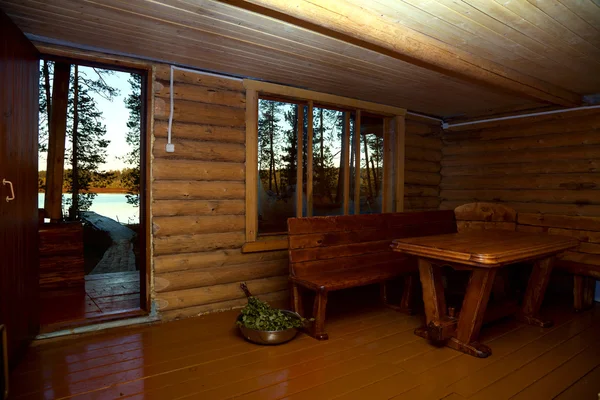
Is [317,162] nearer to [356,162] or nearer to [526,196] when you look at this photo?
[356,162]

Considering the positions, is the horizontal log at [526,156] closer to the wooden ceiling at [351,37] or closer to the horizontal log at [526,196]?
the horizontal log at [526,196]

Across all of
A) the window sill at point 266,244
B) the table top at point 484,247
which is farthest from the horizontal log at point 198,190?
the table top at point 484,247

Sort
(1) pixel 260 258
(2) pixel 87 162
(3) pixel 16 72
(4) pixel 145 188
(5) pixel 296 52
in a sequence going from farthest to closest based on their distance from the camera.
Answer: (2) pixel 87 162 < (1) pixel 260 258 < (4) pixel 145 188 < (5) pixel 296 52 < (3) pixel 16 72

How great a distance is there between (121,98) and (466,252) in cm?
683

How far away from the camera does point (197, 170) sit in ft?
14.0

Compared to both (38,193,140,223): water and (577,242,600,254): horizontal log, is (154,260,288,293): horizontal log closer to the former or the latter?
(577,242,600,254): horizontal log

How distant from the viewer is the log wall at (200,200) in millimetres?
4062

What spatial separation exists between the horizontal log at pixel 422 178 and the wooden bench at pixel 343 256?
1.45 metres

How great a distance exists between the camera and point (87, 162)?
24.0 feet

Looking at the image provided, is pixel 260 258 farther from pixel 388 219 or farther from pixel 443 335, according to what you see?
pixel 443 335

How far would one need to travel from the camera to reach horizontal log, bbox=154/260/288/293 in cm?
411

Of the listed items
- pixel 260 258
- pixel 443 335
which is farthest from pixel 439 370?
pixel 260 258

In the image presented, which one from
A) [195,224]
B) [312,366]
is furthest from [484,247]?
[195,224]

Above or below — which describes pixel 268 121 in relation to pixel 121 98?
below
